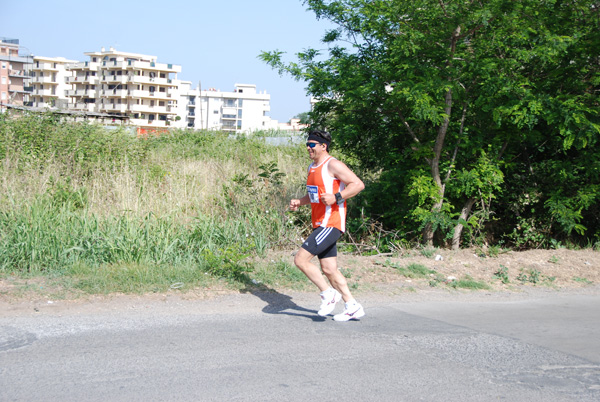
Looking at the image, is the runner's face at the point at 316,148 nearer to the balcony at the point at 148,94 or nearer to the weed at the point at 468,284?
the weed at the point at 468,284

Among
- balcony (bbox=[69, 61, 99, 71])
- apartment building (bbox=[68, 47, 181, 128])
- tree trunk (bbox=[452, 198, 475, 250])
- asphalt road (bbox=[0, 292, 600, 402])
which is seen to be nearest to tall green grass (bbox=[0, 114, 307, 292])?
asphalt road (bbox=[0, 292, 600, 402])

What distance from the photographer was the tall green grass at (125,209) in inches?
304

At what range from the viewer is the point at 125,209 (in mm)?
9625

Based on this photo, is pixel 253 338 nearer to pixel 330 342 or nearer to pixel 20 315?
pixel 330 342

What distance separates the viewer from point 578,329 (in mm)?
6355

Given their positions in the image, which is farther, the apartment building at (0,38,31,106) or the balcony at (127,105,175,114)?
the balcony at (127,105,175,114)

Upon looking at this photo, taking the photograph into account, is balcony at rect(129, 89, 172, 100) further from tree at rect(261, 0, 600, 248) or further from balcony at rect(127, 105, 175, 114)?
tree at rect(261, 0, 600, 248)

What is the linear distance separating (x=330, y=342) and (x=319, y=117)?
21.1 feet

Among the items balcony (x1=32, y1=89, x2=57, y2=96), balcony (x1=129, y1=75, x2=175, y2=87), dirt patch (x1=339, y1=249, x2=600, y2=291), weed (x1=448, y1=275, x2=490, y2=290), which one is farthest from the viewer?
balcony (x1=32, y1=89, x2=57, y2=96)

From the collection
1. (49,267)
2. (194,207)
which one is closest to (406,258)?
(194,207)

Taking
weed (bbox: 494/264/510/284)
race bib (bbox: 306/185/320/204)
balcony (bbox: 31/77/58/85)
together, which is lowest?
weed (bbox: 494/264/510/284)

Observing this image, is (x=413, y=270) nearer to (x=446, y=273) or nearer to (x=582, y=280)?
(x=446, y=273)

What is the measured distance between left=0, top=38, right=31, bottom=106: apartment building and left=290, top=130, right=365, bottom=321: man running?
122607mm

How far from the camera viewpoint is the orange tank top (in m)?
6.04
